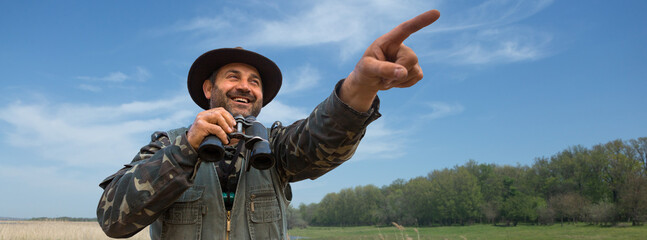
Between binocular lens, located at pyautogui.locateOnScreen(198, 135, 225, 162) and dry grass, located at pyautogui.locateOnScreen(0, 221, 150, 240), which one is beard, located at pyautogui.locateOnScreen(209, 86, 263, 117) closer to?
binocular lens, located at pyautogui.locateOnScreen(198, 135, 225, 162)

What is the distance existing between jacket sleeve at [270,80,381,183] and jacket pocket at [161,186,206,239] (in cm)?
69

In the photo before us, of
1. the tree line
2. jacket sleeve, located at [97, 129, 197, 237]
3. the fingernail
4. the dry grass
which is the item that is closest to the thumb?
the fingernail

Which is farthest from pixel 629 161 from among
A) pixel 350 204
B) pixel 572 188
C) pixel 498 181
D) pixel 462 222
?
pixel 350 204

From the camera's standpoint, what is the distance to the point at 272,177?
331cm

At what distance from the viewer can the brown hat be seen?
3.95 metres

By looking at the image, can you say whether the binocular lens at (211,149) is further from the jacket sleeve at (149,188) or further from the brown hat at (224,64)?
the brown hat at (224,64)

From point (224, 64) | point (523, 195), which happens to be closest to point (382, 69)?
point (224, 64)

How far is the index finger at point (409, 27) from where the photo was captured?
2.14 meters

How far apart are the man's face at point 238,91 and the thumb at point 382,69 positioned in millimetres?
1558

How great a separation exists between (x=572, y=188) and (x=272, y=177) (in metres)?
95.5

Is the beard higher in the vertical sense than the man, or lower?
higher

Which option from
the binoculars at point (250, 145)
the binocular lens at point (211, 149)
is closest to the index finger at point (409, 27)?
the binoculars at point (250, 145)

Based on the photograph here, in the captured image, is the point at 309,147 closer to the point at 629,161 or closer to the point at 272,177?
the point at 272,177

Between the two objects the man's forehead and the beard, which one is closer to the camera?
the beard
